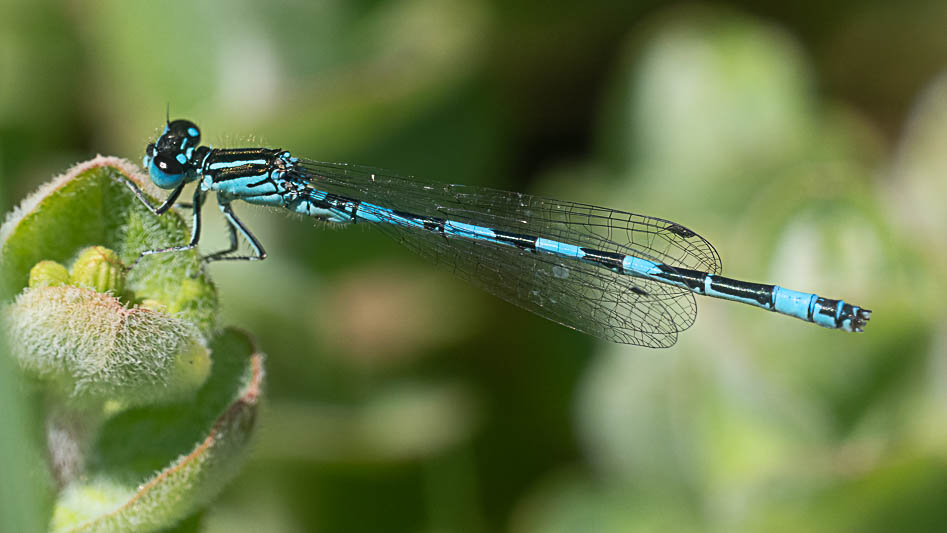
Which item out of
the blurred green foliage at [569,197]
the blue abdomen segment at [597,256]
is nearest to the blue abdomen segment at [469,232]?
the blue abdomen segment at [597,256]

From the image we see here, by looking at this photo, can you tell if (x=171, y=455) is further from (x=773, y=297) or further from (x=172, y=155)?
(x=773, y=297)

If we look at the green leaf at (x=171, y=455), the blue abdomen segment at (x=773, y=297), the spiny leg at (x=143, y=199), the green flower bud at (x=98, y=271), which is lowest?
the green leaf at (x=171, y=455)

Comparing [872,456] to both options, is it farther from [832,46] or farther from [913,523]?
[832,46]

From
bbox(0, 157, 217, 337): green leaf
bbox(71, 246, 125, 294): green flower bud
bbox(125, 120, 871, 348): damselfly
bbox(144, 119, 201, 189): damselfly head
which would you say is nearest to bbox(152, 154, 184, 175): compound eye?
bbox(144, 119, 201, 189): damselfly head

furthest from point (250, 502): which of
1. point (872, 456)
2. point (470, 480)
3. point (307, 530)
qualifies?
point (872, 456)

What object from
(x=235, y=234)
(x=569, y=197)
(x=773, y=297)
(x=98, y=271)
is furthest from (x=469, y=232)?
(x=98, y=271)

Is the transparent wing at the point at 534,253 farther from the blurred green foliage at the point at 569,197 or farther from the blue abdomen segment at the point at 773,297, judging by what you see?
the blurred green foliage at the point at 569,197
